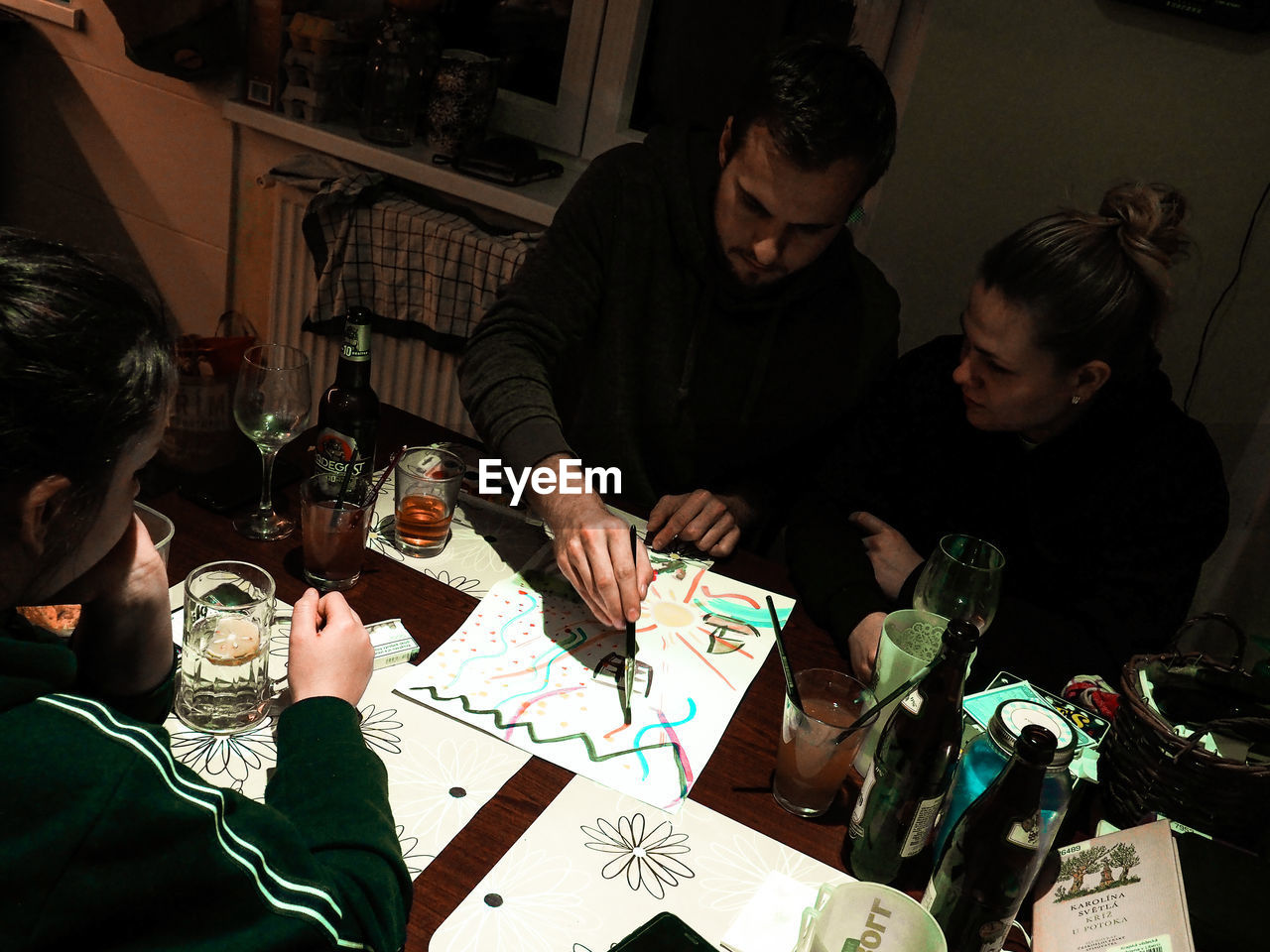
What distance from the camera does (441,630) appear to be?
44.1 inches

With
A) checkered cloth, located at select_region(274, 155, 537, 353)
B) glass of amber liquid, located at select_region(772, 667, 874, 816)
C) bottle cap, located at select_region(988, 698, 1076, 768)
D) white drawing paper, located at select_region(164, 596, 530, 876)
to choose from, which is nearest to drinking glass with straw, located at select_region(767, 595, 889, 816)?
glass of amber liquid, located at select_region(772, 667, 874, 816)

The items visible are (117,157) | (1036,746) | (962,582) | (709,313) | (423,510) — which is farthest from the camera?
(117,157)

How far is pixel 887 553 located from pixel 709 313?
522mm

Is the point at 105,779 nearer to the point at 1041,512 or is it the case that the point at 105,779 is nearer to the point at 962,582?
the point at 962,582

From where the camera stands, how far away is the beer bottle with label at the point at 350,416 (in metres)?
1.19

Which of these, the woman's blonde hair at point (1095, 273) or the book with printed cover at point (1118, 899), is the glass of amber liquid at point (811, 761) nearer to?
the book with printed cover at point (1118, 899)

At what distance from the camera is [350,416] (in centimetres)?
127

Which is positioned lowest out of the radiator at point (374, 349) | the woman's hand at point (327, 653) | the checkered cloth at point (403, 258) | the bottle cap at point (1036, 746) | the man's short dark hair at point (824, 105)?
the radiator at point (374, 349)

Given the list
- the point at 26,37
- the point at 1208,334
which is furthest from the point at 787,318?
the point at 26,37

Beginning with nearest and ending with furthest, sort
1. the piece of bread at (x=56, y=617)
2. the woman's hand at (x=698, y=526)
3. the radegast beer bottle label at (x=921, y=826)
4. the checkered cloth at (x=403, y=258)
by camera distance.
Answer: the radegast beer bottle label at (x=921, y=826) < the piece of bread at (x=56, y=617) < the woman's hand at (x=698, y=526) < the checkered cloth at (x=403, y=258)

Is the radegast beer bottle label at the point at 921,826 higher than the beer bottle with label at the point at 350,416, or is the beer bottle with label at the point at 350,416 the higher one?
the beer bottle with label at the point at 350,416

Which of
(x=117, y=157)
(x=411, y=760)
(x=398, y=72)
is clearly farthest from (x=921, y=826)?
(x=117, y=157)

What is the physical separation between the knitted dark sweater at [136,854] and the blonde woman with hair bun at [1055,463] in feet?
2.50

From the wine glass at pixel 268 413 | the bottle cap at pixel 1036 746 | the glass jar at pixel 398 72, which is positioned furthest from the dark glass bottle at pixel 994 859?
the glass jar at pixel 398 72
